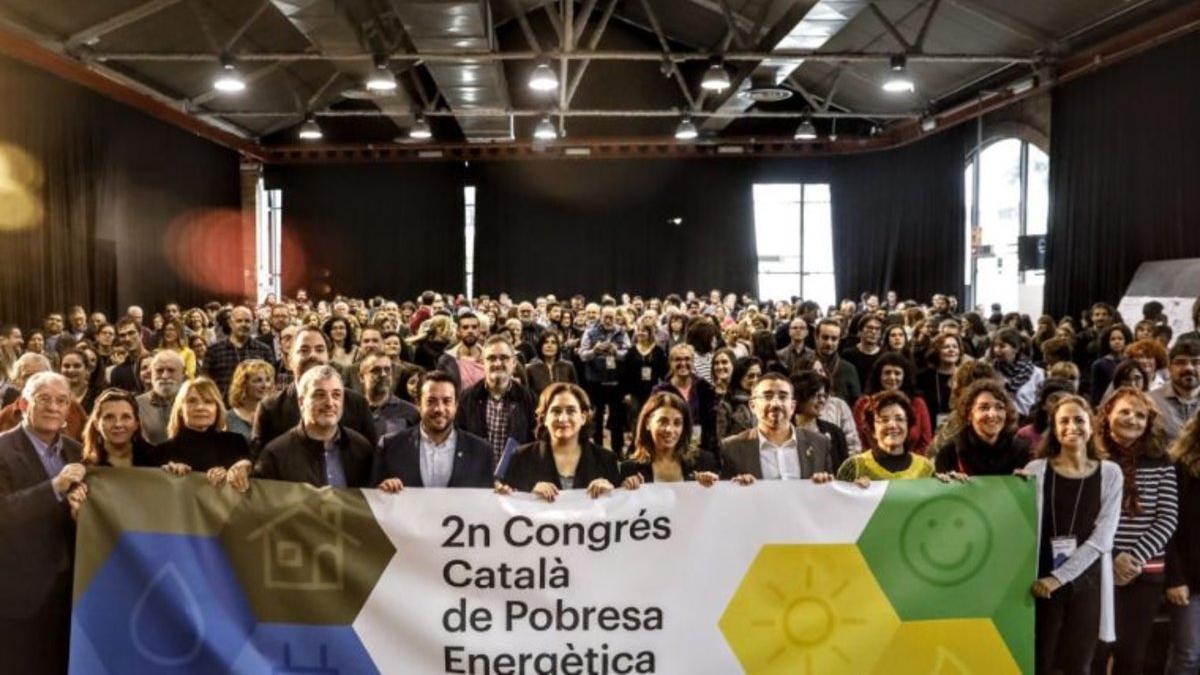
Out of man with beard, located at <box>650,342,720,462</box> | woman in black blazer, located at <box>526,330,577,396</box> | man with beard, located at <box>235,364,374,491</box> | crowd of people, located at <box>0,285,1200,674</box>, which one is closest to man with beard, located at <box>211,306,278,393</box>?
crowd of people, located at <box>0,285,1200,674</box>

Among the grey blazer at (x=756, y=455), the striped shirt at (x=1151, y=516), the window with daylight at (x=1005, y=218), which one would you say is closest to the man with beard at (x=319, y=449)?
the grey blazer at (x=756, y=455)

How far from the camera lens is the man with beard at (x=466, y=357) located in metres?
6.56

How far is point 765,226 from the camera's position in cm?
2181

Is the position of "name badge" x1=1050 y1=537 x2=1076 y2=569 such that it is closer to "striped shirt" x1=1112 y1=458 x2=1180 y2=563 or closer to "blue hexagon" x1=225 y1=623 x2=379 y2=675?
"striped shirt" x1=1112 y1=458 x2=1180 y2=563

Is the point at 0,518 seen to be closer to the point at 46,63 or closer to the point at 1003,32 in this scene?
the point at 46,63

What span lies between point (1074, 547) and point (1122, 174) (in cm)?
991

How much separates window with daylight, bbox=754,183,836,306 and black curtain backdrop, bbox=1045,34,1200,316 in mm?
8134

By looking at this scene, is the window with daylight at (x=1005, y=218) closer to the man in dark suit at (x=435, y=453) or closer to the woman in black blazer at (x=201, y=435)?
the man in dark suit at (x=435, y=453)

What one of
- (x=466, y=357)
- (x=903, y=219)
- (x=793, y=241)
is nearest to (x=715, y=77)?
(x=466, y=357)

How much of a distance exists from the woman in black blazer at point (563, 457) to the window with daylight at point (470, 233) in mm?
18343

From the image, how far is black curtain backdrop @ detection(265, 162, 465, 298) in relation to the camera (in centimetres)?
2159

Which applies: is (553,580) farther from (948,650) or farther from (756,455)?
(948,650)

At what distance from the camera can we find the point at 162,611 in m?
3.41

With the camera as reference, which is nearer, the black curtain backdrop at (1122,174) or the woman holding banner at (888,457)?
the woman holding banner at (888,457)
